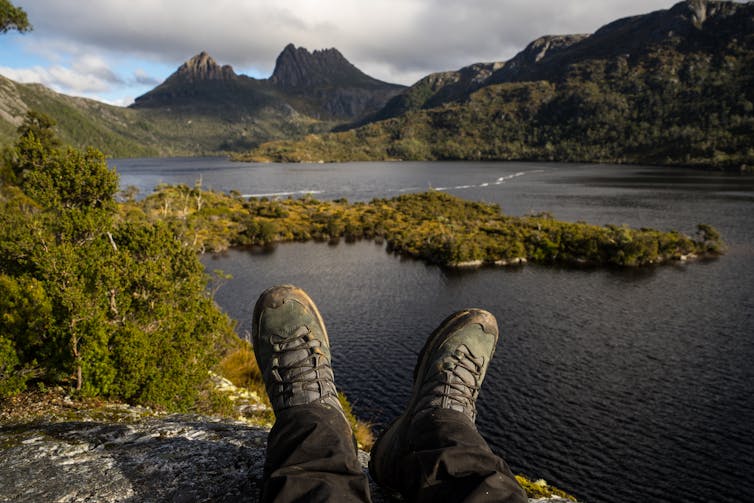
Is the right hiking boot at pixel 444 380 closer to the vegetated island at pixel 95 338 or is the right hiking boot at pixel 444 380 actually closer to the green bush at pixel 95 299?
the vegetated island at pixel 95 338

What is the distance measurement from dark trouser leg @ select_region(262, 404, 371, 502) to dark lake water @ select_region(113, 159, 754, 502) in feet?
64.2

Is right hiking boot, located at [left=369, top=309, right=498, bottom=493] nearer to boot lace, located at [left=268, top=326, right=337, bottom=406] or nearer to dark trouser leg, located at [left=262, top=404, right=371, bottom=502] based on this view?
dark trouser leg, located at [left=262, top=404, right=371, bottom=502]

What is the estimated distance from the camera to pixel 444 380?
3.87 m

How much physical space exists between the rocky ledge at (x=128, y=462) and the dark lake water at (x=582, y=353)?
1915cm

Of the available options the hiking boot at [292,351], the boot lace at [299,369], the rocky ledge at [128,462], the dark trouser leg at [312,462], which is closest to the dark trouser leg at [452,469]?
the dark trouser leg at [312,462]

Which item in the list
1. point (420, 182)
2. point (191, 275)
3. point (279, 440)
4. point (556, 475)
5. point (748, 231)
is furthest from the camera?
point (420, 182)

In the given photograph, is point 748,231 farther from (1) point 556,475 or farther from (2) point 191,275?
(2) point 191,275

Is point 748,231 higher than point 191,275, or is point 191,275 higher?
point 191,275

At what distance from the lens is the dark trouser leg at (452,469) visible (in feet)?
8.52

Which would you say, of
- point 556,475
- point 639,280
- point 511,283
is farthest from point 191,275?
point 639,280

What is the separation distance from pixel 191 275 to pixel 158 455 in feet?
22.4

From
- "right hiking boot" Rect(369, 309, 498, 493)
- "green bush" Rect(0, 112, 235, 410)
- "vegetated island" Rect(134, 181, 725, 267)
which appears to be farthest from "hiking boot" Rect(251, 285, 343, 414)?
"vegetated island" Rect(134, 181, 725, 267)

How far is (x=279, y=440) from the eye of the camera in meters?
2.99

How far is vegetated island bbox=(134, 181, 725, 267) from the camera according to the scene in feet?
178
